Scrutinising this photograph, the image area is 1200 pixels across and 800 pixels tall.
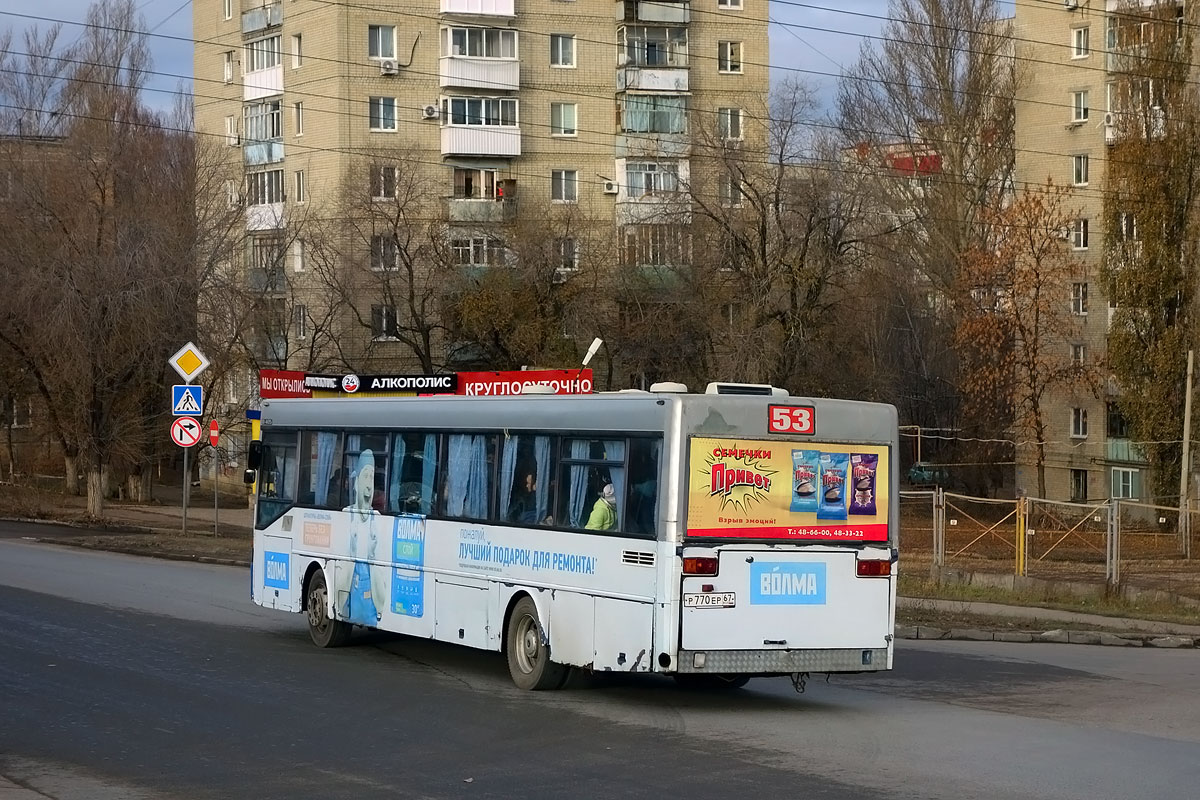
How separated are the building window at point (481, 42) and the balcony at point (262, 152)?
312 inches

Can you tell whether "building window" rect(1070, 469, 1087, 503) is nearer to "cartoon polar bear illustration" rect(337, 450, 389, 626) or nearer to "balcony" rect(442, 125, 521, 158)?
"balcony" rect(442, 125, 521, 158)

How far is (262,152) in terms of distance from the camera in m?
67.7

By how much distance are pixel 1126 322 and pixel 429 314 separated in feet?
78.7

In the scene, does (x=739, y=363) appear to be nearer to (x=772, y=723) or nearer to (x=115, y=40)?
(x=115, y=40)

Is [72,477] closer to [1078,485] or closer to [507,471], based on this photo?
[1078,485]

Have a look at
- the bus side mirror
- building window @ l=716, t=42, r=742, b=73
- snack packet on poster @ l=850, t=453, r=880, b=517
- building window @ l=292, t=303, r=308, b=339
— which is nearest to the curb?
snack packet on poster @ l=850, t=453, r=880, b=517

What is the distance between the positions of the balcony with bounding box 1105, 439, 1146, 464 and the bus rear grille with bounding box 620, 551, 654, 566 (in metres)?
48.2

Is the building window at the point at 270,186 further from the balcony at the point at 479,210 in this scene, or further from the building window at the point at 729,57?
the building window at the point at 729,57

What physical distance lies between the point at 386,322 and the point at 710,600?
43420 millimetres

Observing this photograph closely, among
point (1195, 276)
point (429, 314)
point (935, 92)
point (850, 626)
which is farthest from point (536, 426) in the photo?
point (935, 92)

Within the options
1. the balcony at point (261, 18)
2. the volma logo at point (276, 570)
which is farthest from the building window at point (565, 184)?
the volma logo at point (276, 570)

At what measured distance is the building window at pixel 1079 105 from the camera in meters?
63.2

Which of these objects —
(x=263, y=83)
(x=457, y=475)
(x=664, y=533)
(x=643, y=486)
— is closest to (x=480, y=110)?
(x=263, y=83)

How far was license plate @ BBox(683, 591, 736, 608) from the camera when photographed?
12.8 m
